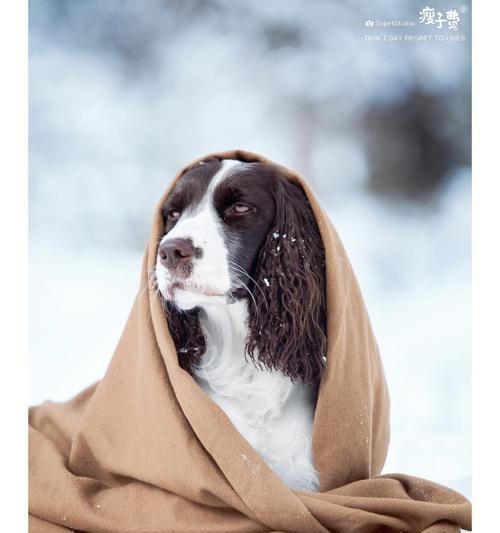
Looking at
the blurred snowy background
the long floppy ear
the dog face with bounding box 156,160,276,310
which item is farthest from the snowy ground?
the dog face with bounding box 156,160,276,310

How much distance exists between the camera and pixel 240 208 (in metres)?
2.98

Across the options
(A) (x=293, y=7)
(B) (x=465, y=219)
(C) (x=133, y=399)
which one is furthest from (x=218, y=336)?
(A) (x=293, y=7)

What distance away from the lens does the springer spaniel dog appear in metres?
2.98

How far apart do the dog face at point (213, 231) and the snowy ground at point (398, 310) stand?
0.41 m

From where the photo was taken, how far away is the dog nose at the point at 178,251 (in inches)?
109

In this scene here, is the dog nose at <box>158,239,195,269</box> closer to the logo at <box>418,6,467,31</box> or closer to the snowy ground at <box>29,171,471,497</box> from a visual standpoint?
the snowy ground at <box>29,171,471,497</box>

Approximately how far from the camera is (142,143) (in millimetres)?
3322

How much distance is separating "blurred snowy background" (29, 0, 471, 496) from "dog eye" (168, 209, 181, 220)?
243 millimetres

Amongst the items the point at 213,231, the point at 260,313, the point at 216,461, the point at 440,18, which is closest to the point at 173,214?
the point at 213,231

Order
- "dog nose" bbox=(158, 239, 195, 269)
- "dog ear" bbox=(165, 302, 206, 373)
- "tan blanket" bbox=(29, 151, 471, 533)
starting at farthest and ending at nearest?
"dog ear" bbox=(165, 302, 206, 373) → "tan blanket" bbox=(29, 151, 471, 533) → "dog nose" bbox=(158, 239, 195, 269)

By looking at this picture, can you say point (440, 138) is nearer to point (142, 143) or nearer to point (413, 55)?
point (413, 55)

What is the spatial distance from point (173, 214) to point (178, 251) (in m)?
0.36

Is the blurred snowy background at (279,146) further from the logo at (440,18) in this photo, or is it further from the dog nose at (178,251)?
the dog nose at (178,251)

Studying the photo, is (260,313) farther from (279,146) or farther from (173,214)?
(279,146)
